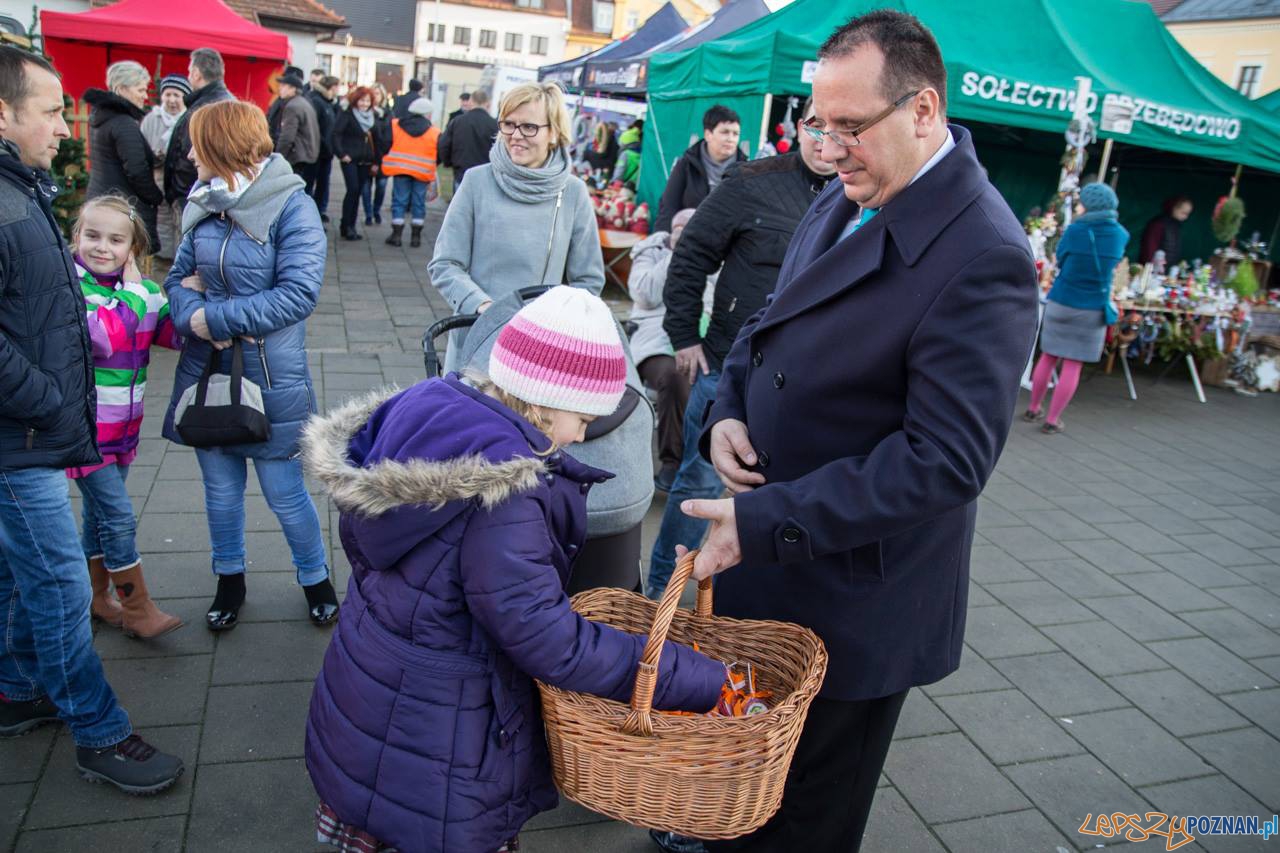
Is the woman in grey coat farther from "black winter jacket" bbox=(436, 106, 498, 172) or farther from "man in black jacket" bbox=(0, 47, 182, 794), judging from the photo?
"black winter jacket" bbox=(436, 106, 498, 172)

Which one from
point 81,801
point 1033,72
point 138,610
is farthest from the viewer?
point 1033,72

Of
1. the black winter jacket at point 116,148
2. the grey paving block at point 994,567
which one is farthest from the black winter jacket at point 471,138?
the grey paving block at point 994,567

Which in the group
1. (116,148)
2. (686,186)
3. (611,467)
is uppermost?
(686,186)

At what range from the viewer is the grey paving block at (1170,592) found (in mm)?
4477

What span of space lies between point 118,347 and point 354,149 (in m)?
8.95

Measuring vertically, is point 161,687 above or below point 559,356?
below

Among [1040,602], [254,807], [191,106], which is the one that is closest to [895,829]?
[254,807]

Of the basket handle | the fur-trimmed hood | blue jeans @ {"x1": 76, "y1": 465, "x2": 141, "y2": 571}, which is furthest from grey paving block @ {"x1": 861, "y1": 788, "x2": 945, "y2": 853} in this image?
blue jeans @ {"x1": 76, "y1": 465, "x2": 141, "y2": 571}

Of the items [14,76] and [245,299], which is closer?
[14,76]

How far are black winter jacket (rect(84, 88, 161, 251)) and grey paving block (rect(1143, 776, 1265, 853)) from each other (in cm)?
735

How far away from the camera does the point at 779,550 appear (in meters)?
1.72

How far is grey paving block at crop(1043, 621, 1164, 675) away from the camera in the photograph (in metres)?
3.82

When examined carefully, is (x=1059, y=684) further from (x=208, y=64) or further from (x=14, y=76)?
(x=208, y=64)

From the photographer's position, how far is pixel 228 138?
115 inches
